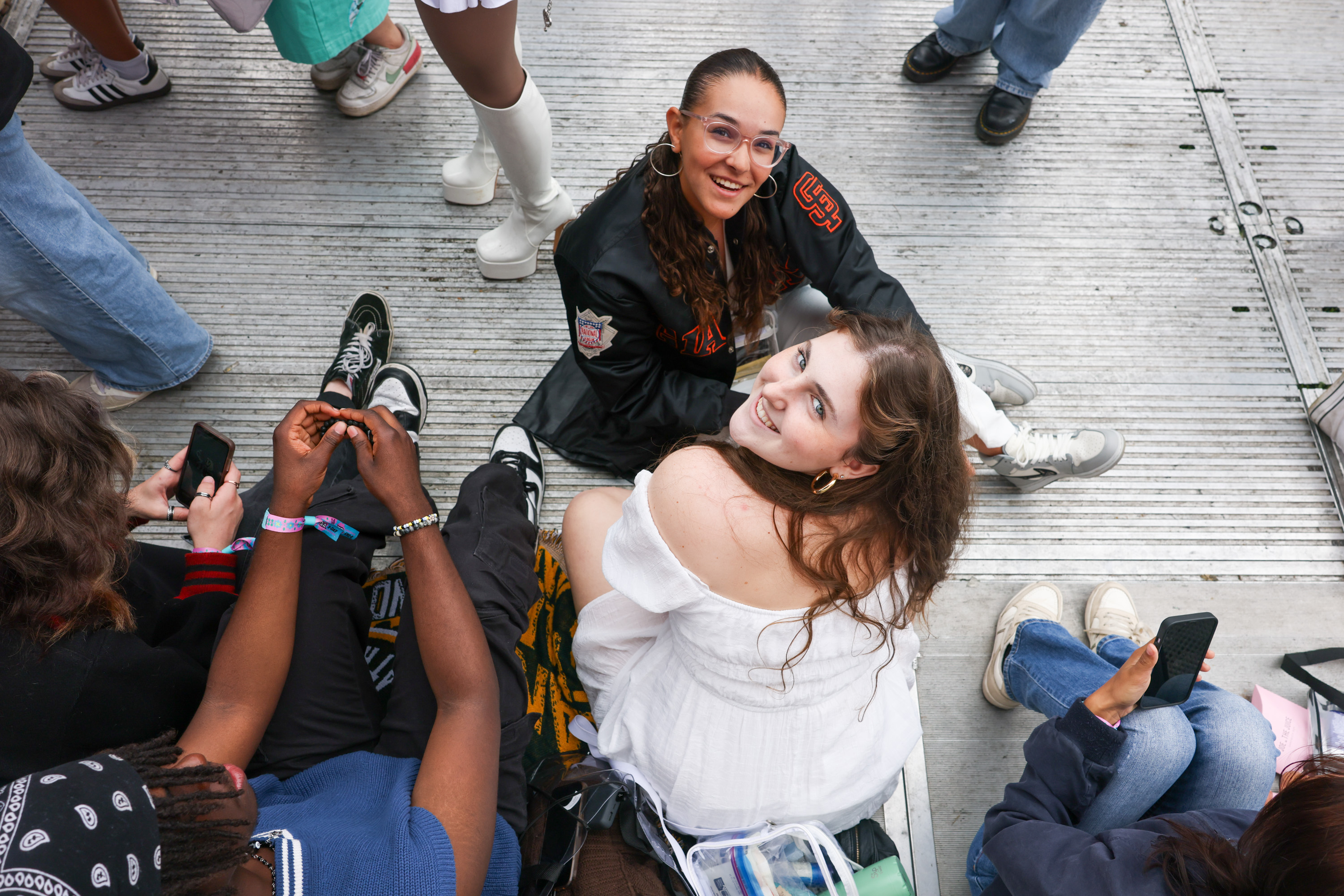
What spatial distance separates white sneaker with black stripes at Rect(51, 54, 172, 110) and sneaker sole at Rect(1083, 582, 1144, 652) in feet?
10.5

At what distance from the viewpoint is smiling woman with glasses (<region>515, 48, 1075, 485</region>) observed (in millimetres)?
1574

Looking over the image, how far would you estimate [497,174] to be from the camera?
95.0 inches

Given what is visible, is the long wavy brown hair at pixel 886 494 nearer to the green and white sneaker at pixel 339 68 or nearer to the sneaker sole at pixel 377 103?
the sneaker sole at pixel 377 103

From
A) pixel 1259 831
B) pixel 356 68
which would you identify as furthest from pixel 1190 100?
pixel 356 68

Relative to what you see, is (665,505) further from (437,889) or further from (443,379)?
(443,379)

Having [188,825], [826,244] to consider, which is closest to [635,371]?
[826,244]

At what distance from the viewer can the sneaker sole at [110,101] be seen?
2455 mm

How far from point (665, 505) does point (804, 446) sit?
252 millimetres

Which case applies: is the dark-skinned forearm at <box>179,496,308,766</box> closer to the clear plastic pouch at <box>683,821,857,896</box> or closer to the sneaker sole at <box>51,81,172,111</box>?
the clear plastic pouch at <box>683,821,857,896</box>

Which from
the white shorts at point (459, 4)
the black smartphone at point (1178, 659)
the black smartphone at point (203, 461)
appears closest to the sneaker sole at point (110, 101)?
the white shorts at point (459, 4)

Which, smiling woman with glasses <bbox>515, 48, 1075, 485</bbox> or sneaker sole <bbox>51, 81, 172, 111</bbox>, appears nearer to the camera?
smiling woman with glasses <bbox>515, 48, 1075, 485</bbox>

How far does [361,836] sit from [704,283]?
123 centimetres

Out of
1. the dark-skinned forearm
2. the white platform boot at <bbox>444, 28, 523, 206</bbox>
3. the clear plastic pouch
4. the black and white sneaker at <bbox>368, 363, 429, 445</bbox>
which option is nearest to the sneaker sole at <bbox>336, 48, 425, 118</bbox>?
the white platform boot at <bbox>444, 28, 523, 206</bbox>

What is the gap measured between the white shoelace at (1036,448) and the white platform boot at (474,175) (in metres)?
1.70
